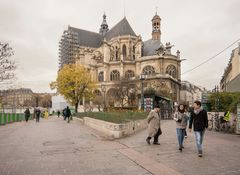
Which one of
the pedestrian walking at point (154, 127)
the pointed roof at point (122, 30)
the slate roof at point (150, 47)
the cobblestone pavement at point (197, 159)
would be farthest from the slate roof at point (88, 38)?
the cobblestone pavement at point (197, 159)

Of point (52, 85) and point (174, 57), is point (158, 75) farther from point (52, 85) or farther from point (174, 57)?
point (52, 85)

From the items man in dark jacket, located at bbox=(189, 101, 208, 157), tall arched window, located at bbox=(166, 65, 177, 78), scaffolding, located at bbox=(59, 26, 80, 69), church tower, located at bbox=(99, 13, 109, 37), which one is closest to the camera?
man in dark jacket, located at bbox=(189, 101, 208, 157)

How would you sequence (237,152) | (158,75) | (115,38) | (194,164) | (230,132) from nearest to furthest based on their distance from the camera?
(194,164)
(237,152)
(230,132)
(158,75)
(115,38)

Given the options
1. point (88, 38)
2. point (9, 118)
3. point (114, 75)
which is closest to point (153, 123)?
point (9, 118)

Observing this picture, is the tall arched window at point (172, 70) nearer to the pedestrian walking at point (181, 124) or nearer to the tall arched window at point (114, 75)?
the tall arched window at point (114, 75)

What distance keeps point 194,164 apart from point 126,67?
55.8 meters

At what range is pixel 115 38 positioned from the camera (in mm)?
66750

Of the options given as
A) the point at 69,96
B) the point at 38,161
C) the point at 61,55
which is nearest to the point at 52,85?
→ the point at 69,96

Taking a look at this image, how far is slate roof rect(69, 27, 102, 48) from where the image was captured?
7971cm

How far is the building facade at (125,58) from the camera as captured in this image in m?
51.4

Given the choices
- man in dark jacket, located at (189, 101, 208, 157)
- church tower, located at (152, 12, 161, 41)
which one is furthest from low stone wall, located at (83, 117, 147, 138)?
church tower, located at (152, 12, 161, 41)

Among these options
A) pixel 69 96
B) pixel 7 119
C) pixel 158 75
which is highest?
pixel 158 75

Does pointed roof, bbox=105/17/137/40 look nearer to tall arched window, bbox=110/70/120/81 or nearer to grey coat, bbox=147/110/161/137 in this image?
tall arched window, bbox=110/70/120/81

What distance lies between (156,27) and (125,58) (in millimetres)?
20571
